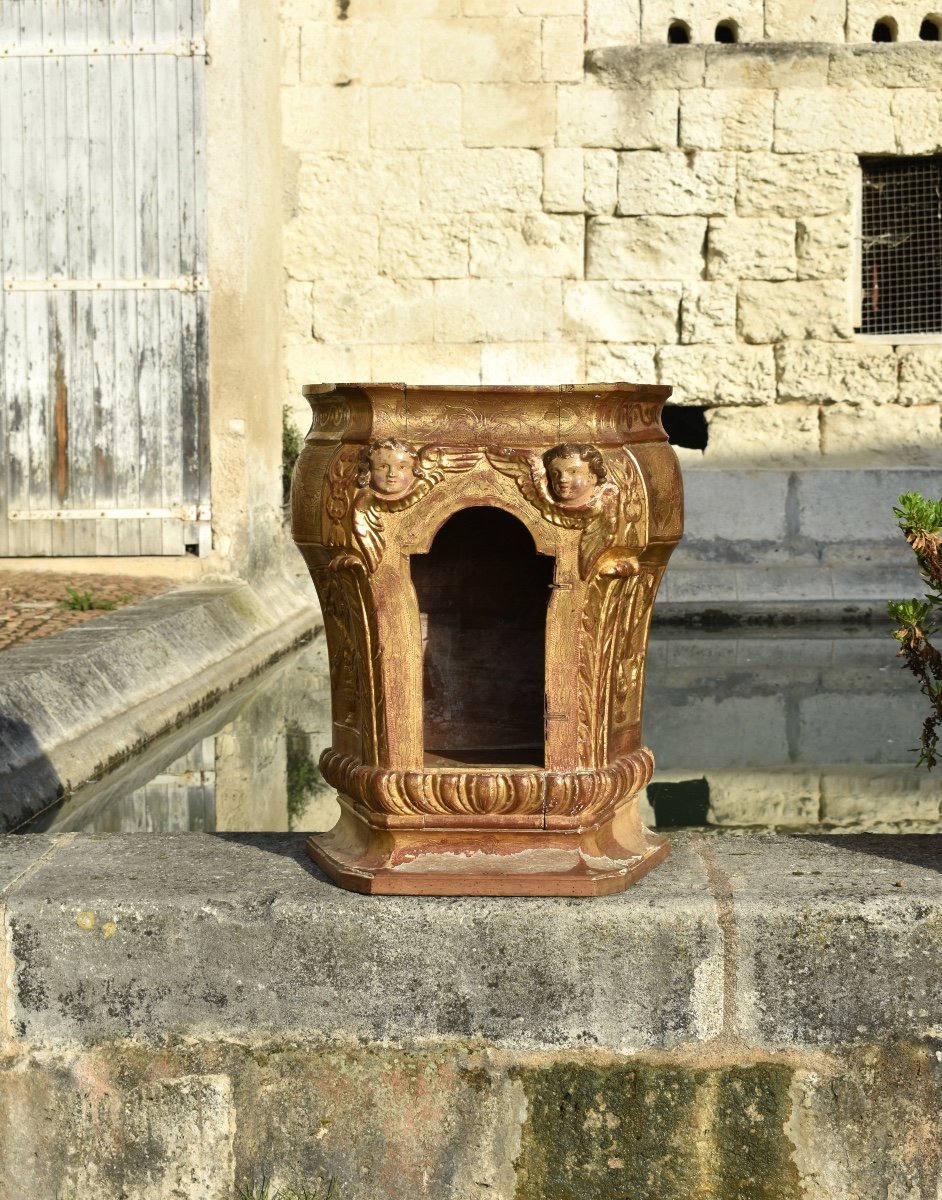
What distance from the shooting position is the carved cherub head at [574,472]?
105 inches

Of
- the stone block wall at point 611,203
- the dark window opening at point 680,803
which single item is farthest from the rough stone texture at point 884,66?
the dark window opening at point 680,803

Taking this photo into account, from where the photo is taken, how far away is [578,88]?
1043 cm

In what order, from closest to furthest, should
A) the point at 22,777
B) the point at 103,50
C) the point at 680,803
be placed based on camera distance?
the point at 22,777 < the point at 680,803 < the point at 103,50

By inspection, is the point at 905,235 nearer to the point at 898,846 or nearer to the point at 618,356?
the point at 618,356

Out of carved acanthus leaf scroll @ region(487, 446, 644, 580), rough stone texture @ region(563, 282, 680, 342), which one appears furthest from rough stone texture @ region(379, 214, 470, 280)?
carved acanthus leaf scroll @ region(487, 446, 644, 580)

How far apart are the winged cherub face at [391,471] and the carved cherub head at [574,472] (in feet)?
0.74

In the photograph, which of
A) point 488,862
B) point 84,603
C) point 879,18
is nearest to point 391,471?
point 488,862

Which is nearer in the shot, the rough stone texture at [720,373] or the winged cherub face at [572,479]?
the winged cherub face at [572,479]

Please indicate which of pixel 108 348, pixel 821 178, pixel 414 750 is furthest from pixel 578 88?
pixel 414 750

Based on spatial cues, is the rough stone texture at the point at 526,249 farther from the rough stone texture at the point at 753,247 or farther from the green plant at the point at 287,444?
the green plant at the point at 287,444

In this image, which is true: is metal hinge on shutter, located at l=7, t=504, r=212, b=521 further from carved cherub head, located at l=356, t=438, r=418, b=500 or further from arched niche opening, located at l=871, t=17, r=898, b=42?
carved cherub head, located at l=356, t=438, r=418, b=500

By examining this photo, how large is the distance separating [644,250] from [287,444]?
99.1 inches

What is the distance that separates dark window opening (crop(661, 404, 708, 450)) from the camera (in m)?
10.7

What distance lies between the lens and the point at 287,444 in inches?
414
